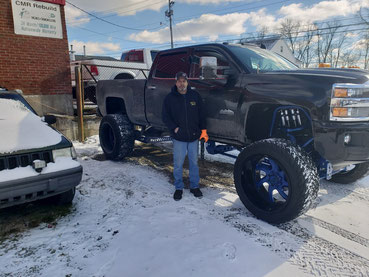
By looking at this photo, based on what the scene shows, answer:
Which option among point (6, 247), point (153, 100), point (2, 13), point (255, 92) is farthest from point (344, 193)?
point (2, 13)

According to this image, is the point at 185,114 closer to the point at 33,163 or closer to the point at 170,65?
the point at 170,65

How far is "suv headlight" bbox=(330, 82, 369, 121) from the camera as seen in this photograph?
2.70 m

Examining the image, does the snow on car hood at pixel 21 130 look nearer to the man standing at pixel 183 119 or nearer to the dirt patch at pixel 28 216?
the dirt patch at pixel 28 216

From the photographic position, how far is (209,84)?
3.80 m

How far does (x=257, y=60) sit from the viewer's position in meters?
3.90

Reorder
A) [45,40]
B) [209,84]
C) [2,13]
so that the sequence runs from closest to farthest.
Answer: [209,84] → [2,13] → [45,40]

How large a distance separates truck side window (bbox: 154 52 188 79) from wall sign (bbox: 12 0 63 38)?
15.2 feet

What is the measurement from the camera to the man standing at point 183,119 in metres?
3.68

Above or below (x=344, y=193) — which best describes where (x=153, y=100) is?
above

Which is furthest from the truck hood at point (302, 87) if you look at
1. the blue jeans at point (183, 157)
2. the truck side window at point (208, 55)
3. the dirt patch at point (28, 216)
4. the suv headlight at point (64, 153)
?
the dirt patch at point (28, 216)

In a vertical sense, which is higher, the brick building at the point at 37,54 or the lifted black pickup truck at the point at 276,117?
the brick building at the point at 37,54

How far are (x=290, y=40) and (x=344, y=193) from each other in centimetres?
6110

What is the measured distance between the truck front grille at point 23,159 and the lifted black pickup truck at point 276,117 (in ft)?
6.78

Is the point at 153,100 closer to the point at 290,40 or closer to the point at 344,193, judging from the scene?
the point at 344,193
